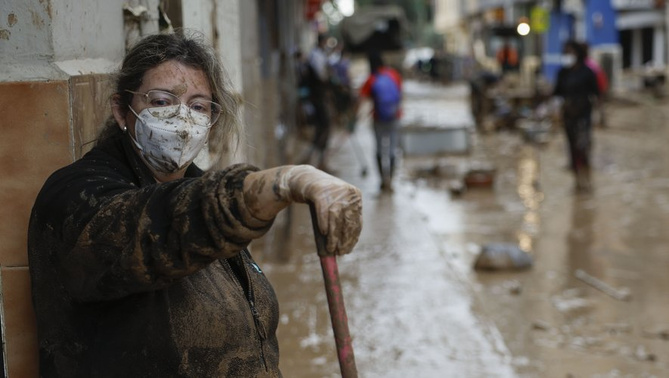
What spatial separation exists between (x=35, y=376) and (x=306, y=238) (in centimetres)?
666

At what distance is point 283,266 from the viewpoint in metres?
7.70

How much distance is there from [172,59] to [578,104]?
10471 millimetres

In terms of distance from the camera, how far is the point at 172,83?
6.57 ft

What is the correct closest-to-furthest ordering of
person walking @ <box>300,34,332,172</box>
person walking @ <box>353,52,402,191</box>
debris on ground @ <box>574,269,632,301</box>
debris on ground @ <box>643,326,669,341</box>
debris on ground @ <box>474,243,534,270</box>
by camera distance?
debris on ground @ <box>643,326,669,341</box>, debris on ground @ <box>574,269,632,301</box>, debris on ground @ <box>474,243,534,270</box>, person walking @ <box>353,52,402,191</box>, person walking @ <box>300,34,332,172</box>

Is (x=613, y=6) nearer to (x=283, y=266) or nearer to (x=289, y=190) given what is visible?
(x=283, y=266)

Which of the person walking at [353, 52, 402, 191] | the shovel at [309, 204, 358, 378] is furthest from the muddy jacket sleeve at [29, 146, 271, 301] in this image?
the person walking at [353, 52, 402, 191]

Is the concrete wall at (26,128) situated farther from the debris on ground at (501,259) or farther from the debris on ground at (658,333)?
the debris on ground at (501,259)

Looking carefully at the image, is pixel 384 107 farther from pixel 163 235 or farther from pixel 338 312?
pixel 163 235

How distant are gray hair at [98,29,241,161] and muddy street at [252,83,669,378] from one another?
3.16 m

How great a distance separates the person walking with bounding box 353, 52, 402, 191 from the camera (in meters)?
11.6

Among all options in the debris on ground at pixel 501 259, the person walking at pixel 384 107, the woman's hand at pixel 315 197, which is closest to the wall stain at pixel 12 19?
the woman's hand at pixel 315 197

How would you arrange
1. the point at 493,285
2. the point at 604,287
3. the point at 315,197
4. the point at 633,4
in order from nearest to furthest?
the point at 315,197 < the point at 604,287 < the point at 493,285 < the point at 633,4

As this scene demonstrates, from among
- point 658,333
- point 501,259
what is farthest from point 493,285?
point 658,333

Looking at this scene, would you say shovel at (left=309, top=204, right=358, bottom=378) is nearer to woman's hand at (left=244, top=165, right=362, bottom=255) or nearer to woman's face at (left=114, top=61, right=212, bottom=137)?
woman's hand at (left=244, top=165, right=362, bottom=255)
